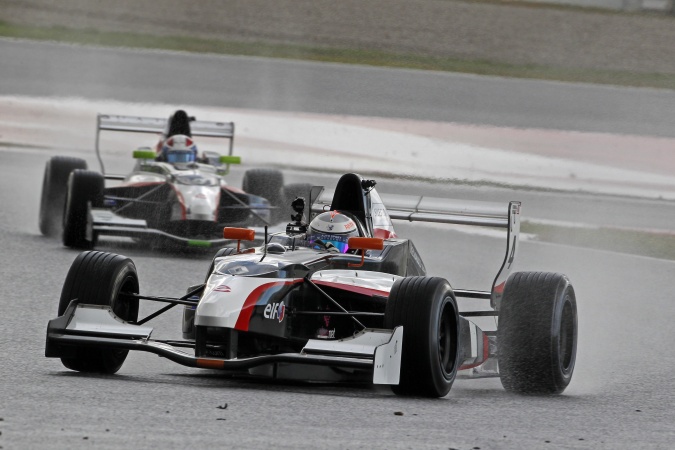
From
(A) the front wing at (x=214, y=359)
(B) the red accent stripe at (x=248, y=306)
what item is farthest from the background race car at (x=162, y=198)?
(B) the red accent stripe at (x=248, y=306)

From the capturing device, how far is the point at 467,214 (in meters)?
9.77

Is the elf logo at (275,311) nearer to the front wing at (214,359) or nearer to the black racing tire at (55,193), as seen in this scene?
the front wing at (214,359)

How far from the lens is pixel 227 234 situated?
884cm

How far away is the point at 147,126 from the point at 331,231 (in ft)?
23.2

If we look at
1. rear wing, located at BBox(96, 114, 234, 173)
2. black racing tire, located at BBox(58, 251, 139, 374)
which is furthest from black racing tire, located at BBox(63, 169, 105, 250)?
black racing tire, located at BBox(58, 251, 139, 374)

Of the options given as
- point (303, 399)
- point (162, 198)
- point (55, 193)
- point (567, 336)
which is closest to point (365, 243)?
point (567, 336)

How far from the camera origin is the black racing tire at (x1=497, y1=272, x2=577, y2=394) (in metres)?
8.05

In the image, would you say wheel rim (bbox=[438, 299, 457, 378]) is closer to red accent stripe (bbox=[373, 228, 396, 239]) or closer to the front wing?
the front wing

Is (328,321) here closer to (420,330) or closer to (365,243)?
(365,243)

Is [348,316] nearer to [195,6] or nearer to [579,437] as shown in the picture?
[579,437]

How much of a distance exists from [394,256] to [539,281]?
1.09 meters

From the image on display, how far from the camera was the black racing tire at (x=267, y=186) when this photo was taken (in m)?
15.4

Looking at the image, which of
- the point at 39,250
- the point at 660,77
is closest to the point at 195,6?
the point at 660,77

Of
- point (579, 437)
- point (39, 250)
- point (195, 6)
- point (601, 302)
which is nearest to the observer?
point (579, 437)
